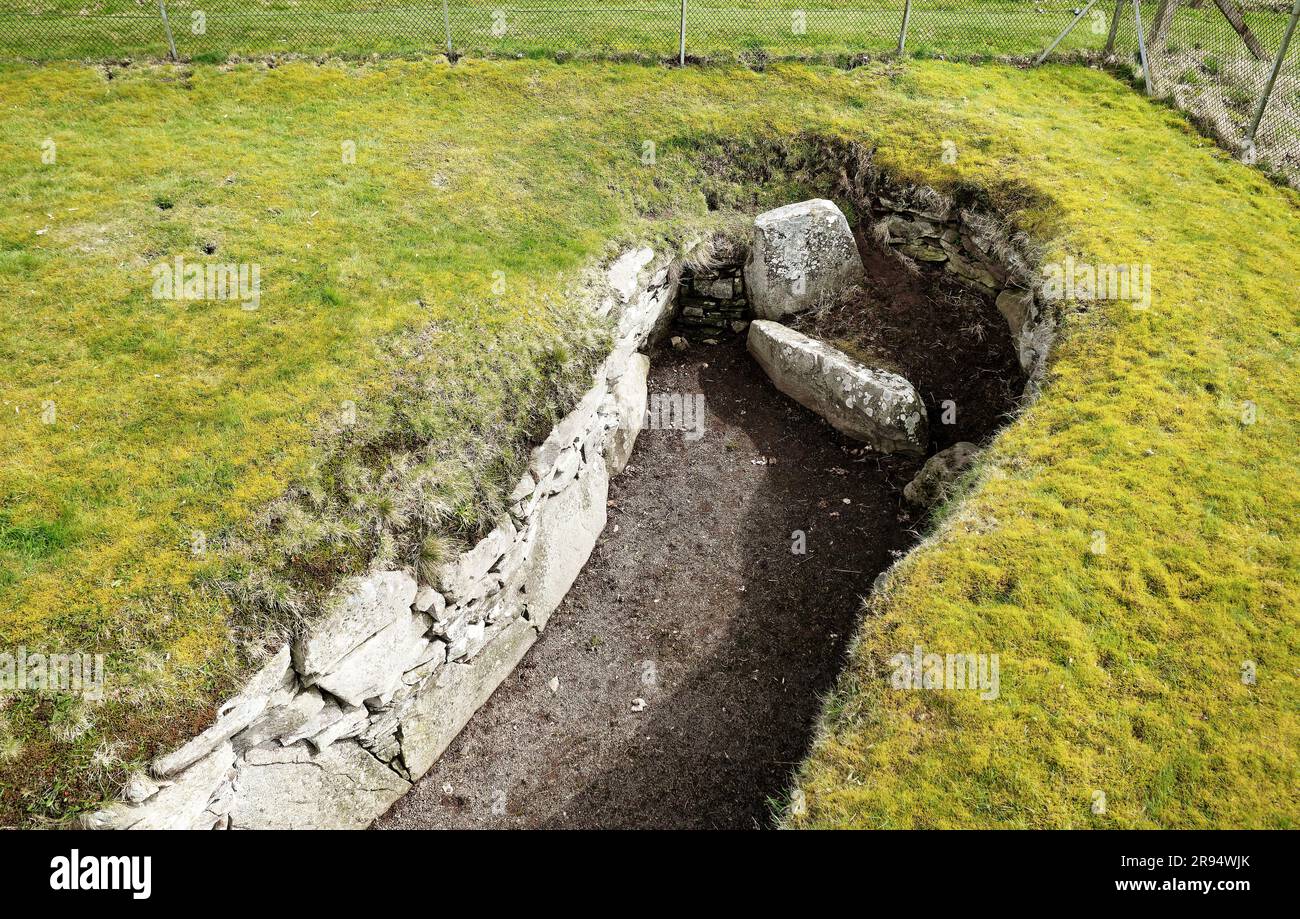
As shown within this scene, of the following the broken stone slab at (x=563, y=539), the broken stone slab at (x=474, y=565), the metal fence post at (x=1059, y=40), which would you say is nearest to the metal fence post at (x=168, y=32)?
the broken stone slab at (x=563, y=539)

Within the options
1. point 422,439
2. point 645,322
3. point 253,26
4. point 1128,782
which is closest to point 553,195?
point 645,322

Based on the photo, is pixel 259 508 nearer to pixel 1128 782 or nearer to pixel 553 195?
pixel 553 195

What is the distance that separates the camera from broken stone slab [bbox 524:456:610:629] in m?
13.4

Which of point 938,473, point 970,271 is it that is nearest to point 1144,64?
point 970,271

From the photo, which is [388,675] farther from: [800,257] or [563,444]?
[800,257]

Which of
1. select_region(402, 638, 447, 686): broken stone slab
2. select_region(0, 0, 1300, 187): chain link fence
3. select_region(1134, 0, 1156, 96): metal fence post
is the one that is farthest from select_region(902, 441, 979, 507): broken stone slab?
select_region(1134, 0, 1156, 96): metal fence post

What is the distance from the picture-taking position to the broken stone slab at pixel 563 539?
529 inches

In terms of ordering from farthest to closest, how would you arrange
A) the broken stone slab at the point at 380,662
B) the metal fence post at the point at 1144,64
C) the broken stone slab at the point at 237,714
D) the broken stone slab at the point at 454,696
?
the metal fence post at the point at 1144,64 < the broken stone slab at the point at 454,696 < the broken stone slab at the point at 380,662 < the broken stone slab at the point at 237,714

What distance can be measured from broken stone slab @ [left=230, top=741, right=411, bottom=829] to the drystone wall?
2cm

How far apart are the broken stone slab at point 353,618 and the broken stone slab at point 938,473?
29.3 ft

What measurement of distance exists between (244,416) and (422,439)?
258 cm

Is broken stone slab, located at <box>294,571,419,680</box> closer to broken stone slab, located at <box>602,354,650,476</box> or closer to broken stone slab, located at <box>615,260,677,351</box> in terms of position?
broken stone slab, located at <box>602,354,650,476</box>

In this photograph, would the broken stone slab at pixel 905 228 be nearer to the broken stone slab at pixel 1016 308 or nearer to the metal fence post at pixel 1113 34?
the broken stone slab at pixel 1016 308

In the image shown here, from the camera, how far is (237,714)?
9.13m
